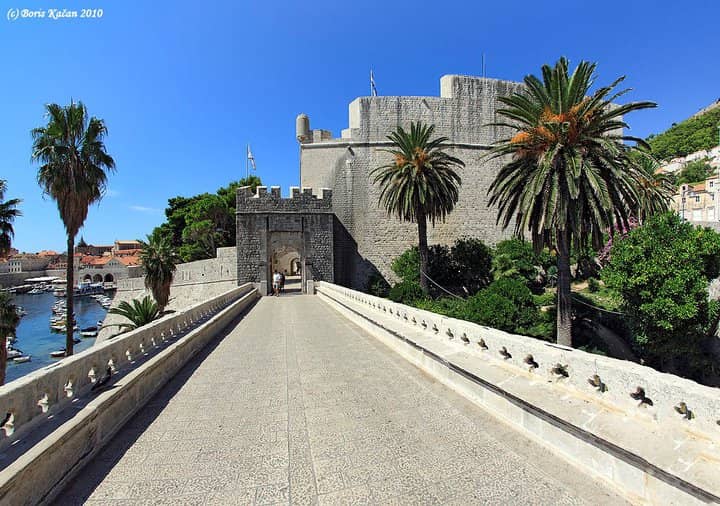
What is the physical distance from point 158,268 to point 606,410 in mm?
23060

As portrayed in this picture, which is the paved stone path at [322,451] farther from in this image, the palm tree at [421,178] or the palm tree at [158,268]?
the palm tree at [158,268]

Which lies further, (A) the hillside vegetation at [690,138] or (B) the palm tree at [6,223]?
(A) the hillside vegetation at [690,138]

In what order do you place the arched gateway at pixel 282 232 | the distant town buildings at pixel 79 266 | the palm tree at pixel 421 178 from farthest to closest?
the distant town buildings at pixel 79 266
the arched gateway at pixel 282 232
the palm tree at pixel 421 178

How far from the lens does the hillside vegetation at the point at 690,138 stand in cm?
8812

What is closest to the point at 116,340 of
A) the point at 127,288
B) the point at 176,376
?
the point at 176,376

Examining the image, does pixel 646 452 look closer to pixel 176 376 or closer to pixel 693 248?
pixel 176 376

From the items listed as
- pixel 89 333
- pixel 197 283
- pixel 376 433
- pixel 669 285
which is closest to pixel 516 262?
pixel 669 285

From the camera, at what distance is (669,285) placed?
14.3 meters

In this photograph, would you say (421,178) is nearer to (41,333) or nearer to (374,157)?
(374,157)

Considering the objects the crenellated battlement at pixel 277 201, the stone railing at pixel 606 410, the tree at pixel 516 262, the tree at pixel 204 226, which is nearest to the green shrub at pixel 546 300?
the tree at pixel 516 262

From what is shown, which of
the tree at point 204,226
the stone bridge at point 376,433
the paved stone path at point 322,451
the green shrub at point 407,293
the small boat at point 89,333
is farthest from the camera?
the small boat at point 89,333

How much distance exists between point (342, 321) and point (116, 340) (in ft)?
24.1

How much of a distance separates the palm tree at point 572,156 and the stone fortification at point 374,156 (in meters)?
16.1

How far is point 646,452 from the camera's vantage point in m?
2.26
